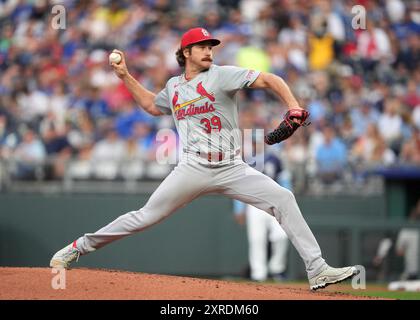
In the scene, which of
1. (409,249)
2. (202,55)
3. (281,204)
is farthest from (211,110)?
(409,249)

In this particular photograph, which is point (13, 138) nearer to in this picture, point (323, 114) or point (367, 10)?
point (323, 114)

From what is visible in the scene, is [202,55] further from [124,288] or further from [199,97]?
[124,288]

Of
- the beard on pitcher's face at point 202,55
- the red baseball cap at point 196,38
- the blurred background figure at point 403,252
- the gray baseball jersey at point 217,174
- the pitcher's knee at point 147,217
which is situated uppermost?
the red baseball cap at point 196,38

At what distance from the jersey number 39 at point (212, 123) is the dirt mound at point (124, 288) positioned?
114 centimetres

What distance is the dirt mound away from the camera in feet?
20.1

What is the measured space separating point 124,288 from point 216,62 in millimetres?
8357

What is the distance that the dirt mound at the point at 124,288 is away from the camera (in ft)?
20.1

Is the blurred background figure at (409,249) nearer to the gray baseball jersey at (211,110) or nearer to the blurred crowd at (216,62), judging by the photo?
the blurred crowd at (216,62)

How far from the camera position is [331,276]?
667cm

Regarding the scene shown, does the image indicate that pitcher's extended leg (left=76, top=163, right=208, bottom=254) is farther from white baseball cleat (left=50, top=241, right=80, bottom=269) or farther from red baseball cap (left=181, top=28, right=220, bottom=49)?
red baseball cap (left=181, top=28, right=220, bottom=49)

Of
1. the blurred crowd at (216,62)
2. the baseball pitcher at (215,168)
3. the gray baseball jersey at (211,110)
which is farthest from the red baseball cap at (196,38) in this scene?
the blurred crowd at (216,62)

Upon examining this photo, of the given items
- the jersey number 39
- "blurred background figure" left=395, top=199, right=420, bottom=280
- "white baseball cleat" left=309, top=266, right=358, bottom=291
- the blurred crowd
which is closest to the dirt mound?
"white baseball cleat" left=309, top=266, right=358, bottom=291

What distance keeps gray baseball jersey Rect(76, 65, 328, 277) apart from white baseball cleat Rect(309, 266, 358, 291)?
0.16 feet
